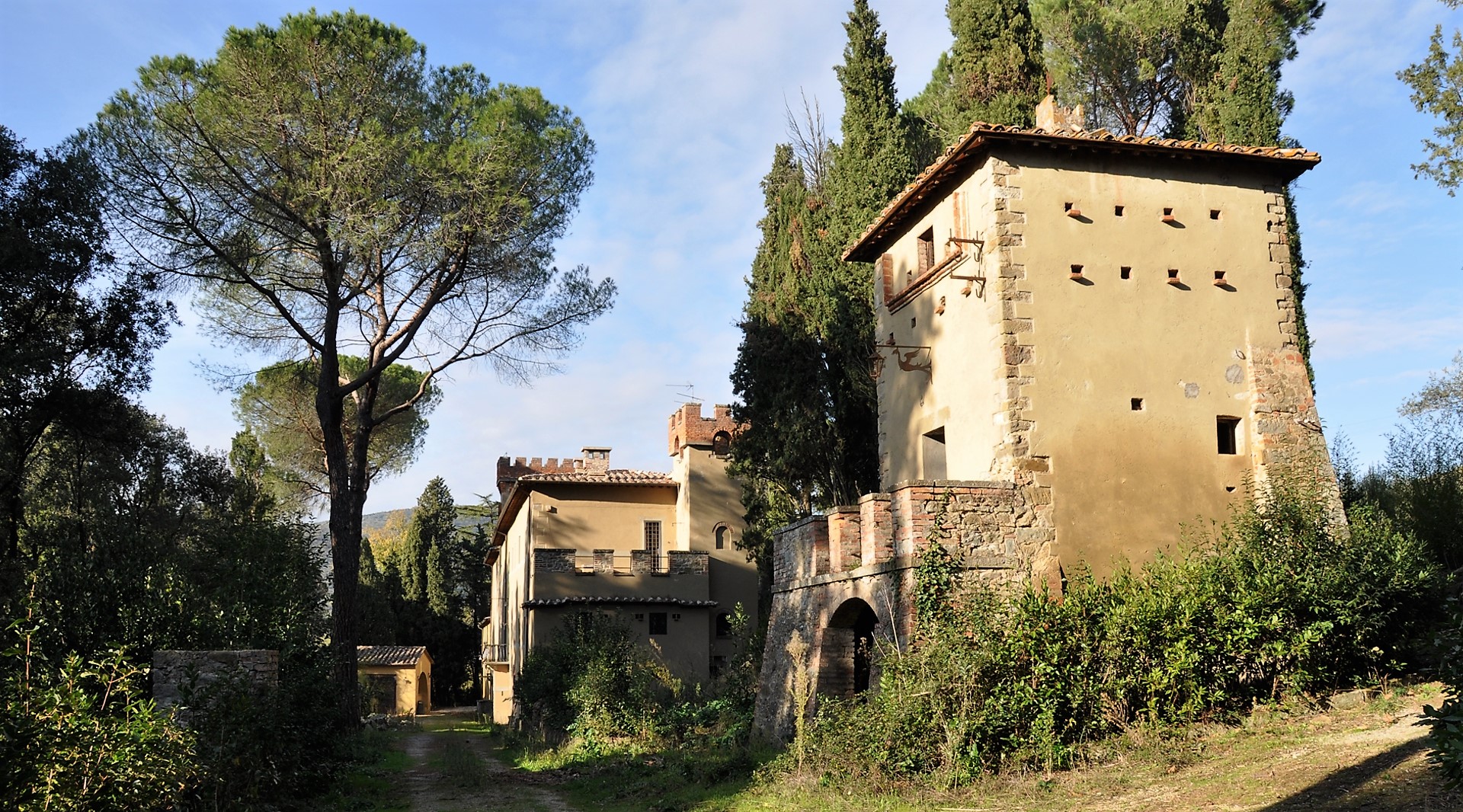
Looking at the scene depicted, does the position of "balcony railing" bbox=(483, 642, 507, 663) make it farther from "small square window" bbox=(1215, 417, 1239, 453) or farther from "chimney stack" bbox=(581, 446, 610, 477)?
"small square window" bbox=(1215, 417, 1239, 453)

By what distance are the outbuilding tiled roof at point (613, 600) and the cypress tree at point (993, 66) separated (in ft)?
42.0

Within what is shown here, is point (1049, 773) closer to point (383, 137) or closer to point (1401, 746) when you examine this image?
point (1401, 746)

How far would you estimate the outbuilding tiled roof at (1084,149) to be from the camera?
1244 cm

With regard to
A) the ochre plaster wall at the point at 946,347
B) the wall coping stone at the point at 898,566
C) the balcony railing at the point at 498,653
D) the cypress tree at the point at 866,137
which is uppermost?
the cypress tree at the point at 866,137

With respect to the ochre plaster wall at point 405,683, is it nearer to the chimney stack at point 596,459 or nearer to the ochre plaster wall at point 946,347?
the chimney stack at point 596,459

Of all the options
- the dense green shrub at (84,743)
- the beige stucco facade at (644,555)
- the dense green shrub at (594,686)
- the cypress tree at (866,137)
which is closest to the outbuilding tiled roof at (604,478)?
the beige stucco facade at (644,555)

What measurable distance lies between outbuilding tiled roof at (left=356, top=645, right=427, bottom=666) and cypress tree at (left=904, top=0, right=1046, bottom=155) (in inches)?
1138

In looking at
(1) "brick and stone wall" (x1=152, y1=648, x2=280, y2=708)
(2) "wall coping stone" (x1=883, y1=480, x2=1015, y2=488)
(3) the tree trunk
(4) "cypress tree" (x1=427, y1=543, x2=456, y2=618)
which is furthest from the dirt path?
(4) "cypress tree" (x1=427, y1=543, x2=456, y2=618)

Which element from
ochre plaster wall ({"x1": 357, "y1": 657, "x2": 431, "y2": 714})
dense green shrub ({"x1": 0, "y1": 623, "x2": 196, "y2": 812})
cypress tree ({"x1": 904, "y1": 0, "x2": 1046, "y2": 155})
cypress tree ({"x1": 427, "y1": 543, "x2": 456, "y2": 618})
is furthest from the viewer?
cypress tree ({"x1": 427, "y1": 543, "x2": 456, "y2": 618})

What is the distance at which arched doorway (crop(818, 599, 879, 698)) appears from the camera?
13.1 metres

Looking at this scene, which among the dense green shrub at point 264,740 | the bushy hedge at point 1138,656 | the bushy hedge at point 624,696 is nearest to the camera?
the dense green shrub at point 264,740

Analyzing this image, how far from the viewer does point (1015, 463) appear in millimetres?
11766

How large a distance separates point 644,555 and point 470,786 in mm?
11864

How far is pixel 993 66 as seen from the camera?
19219 mm
